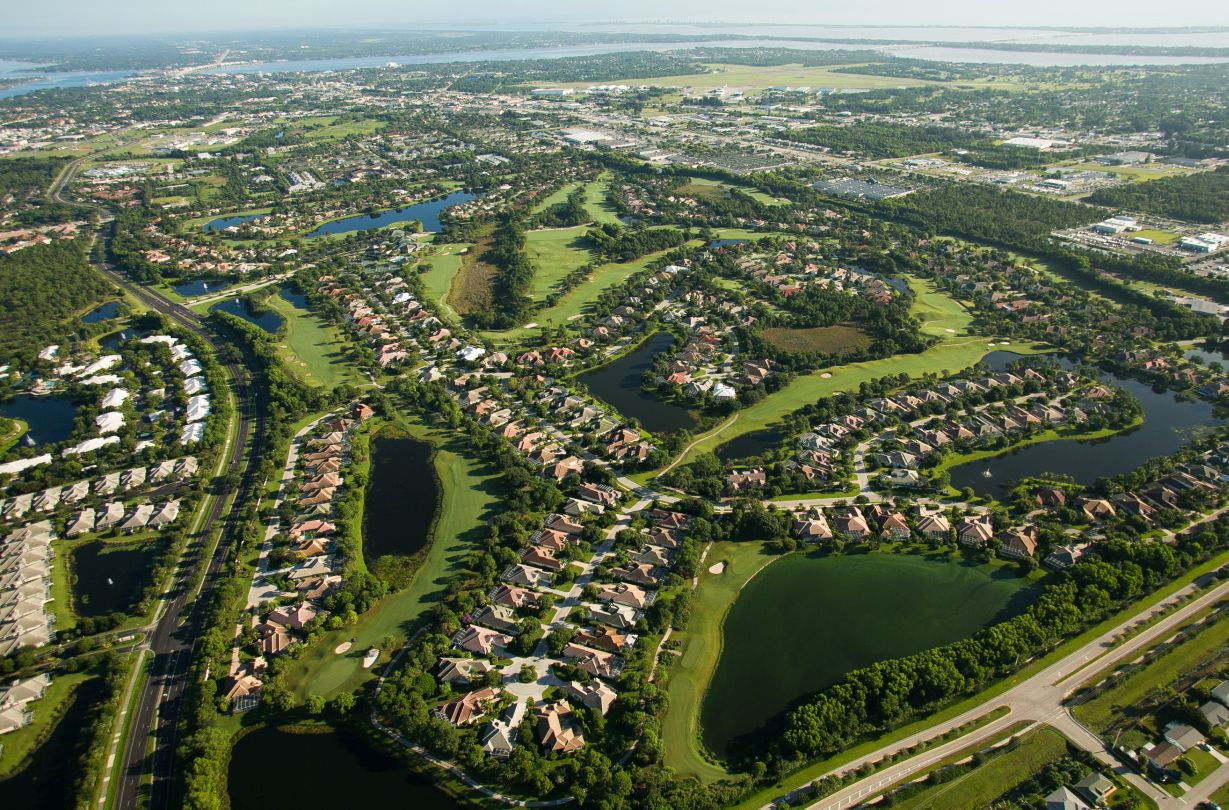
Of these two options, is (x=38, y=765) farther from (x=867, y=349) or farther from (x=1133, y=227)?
(x=1133, y=227)

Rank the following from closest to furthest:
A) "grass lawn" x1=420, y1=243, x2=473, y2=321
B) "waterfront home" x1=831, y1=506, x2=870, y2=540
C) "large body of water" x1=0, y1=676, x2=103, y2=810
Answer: "large body of water" x1=0, y1=676, x2=103, y2=810 → "waterfront home" x1=831, y1=506, x2=870, y2=540 → "grass lawn" x1=420, y1=243, x2=473, y2=321

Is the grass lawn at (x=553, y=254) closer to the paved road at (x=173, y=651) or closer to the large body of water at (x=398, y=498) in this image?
the large body of water at (x=398, y=498)

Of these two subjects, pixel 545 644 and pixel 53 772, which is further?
pixel 545 644

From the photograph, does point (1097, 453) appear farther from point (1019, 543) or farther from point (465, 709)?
point (465, 709)

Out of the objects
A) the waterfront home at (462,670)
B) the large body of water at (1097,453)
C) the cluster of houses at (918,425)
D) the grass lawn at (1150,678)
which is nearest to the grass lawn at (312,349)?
the waterfront home at (462,670)

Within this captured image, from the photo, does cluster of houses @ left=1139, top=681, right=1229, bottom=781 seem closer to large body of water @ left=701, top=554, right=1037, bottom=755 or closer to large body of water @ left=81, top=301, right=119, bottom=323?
large body of water @ left=701, top=554, right=1037, bottom=755

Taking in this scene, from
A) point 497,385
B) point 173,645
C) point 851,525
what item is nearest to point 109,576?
point 173,645

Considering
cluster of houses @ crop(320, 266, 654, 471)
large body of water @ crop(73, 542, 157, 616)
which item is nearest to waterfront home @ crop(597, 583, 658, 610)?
cluster of houses @ crop(320, 266, 654, 471)
